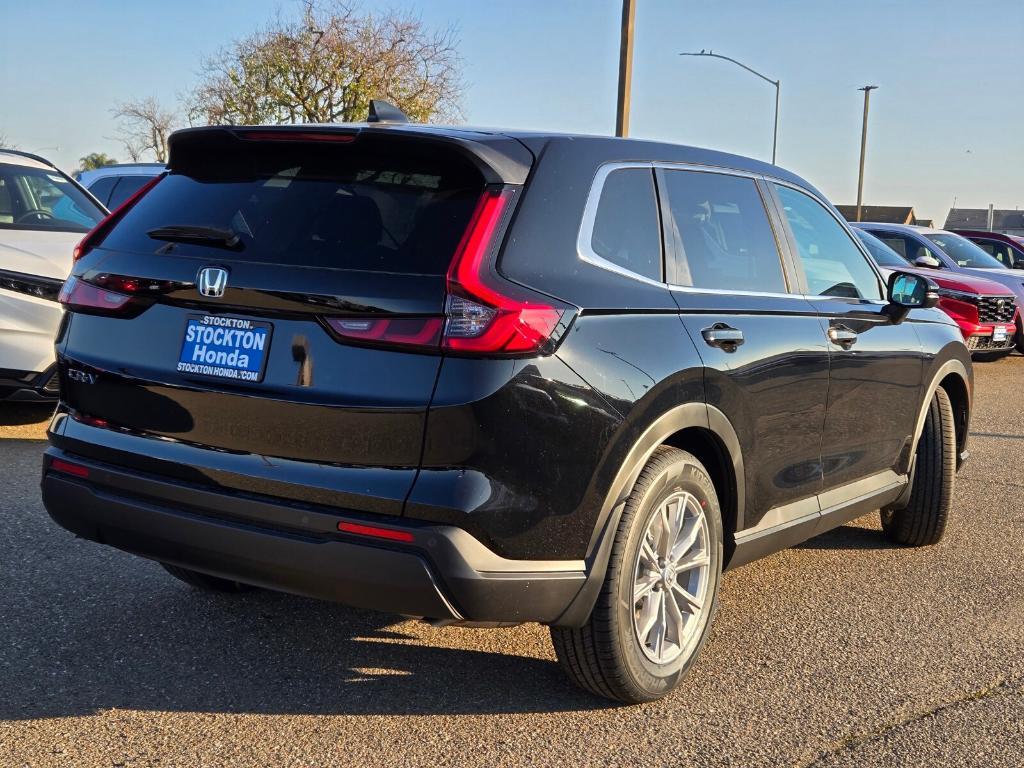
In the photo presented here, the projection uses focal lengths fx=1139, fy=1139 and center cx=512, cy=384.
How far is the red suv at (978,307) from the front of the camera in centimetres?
1358

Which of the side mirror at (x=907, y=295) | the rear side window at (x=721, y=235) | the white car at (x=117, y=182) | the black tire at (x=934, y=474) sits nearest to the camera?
the rear side window at (x=721, y=235)

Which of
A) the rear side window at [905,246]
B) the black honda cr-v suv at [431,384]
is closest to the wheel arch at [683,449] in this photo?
the black honda cr-v suv at [431,384]

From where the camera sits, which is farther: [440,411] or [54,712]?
[54,712]

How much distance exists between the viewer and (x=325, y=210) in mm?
3217

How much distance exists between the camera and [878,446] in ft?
16.1

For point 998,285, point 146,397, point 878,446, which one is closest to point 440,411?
point 146,397

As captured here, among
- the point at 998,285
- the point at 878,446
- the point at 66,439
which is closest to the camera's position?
the point at 66,439

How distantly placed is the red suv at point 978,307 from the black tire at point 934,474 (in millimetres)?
8175

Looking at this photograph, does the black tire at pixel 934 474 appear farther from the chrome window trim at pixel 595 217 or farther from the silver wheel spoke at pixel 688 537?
the silver wheel spoke at pixel 688 537

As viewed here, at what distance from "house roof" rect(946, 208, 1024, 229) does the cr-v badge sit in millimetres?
120716

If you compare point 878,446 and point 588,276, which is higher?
point 588,276

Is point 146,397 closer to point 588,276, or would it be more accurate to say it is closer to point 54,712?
point 54,712

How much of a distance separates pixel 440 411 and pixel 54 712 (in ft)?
5.00

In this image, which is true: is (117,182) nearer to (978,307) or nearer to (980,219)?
(978,307)
